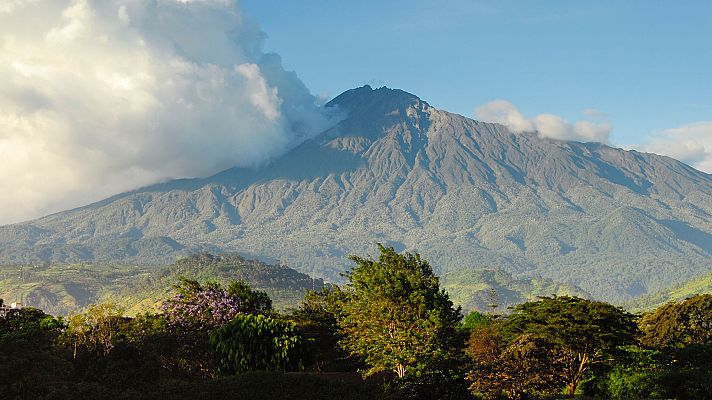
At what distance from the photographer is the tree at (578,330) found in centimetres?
4044

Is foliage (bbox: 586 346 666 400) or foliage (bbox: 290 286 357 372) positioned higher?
foliage (bbox: 290 286 357 372)

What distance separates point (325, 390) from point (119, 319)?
3317cm

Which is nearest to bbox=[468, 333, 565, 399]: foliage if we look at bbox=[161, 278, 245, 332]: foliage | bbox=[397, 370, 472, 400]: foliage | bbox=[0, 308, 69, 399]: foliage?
bbox=[397, 370, 472, 400]: foliage

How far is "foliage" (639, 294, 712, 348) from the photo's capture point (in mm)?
58625

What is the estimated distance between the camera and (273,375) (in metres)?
29.5

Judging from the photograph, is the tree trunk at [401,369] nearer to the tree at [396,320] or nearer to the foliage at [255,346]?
the tree at [396,320]

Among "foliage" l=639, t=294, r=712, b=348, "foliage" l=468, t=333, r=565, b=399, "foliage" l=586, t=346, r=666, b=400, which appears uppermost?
"foliage" l=639, t=294, r=712, b=348

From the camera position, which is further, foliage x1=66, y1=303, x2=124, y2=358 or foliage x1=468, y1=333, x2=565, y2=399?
foliage x1=66, y1=303, x2=124, y2=358

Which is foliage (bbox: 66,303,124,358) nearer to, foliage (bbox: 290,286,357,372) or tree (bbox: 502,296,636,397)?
foliage (bbox: 290,286,357,372)

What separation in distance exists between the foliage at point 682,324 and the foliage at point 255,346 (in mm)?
33793

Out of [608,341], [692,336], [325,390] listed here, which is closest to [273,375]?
[325,390]

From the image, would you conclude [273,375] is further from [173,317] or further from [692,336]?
[692,336]

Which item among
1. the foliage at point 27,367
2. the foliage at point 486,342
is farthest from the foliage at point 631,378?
the foliage at point 27,367

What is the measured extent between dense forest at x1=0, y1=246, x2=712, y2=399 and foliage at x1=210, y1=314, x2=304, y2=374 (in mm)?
86
